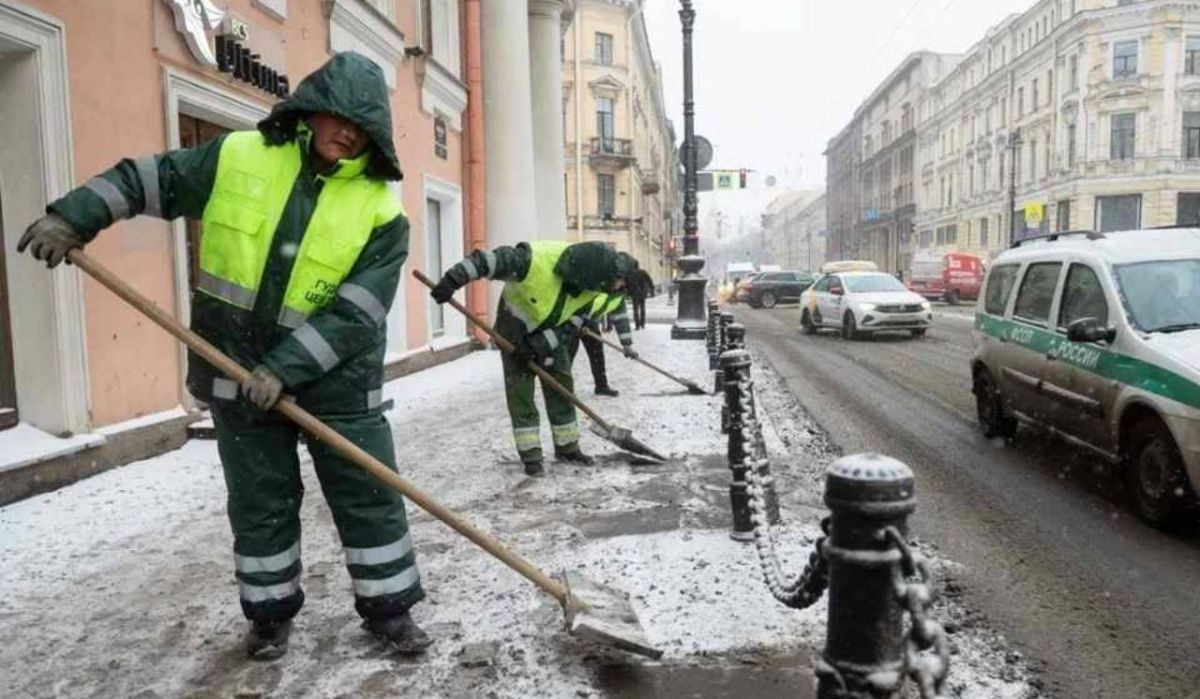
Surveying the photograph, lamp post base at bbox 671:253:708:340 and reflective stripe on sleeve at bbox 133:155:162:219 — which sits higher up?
reflective stripe on sleeve at bbox 133:155:162:219

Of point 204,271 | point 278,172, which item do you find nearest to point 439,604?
point 204,271

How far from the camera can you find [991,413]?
22.3ft

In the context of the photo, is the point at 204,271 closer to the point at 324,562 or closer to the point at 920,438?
the point at 324,562

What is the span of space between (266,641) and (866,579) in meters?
2.24

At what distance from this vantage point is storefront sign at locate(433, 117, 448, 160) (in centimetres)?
1211

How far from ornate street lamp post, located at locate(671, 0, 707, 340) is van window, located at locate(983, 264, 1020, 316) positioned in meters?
9.02

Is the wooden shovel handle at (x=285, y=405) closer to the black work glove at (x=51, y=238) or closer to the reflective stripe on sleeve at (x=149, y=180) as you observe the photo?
the black work glove at (x=51, y=238)

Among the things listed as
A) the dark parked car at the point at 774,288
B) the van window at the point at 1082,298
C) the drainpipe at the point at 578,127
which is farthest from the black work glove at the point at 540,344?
the drainpipe at the point at 578,127

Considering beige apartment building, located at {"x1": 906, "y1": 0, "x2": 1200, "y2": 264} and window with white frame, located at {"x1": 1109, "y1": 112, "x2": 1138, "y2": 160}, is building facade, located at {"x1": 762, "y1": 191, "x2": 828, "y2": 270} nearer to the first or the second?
beige apartment building, located at {"x1": 906, "y1": 0, "x2": 1200, "y2": 264}

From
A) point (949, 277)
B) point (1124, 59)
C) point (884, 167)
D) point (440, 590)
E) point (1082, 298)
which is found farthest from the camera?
point (884, 167)

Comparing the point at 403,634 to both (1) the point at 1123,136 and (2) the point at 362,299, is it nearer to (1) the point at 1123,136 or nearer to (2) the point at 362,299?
(2) the point at 362,299

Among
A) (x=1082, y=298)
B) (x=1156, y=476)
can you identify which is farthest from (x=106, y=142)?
(x=1156, y=476)

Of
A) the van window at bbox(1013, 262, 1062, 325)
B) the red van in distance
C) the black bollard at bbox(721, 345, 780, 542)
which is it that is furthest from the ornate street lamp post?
the red van in distance

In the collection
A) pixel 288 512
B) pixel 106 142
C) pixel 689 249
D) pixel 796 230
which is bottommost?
pixel 288 512
